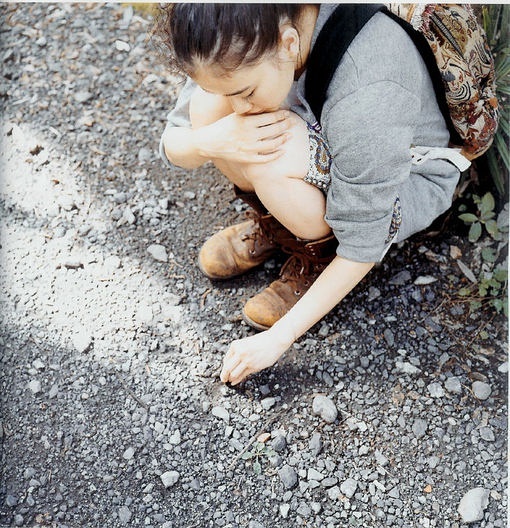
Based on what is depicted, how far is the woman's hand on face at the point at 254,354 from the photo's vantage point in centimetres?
160

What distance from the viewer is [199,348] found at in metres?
1.76

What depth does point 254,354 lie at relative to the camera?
160cm

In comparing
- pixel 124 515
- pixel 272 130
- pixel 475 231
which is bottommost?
pixel 124 515

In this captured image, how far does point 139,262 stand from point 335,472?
78 centimetres

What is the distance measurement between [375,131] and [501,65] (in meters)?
0.59

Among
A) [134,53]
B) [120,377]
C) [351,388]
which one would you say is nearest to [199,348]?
[120,377]

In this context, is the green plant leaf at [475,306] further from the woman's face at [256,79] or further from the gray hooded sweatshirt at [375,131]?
the woman's face at [256,79]

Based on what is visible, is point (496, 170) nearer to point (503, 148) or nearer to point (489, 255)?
point (503, 148)

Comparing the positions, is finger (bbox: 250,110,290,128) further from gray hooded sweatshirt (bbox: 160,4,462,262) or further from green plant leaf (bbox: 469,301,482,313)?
green plant leaf (bbox: 469,301,482,313)

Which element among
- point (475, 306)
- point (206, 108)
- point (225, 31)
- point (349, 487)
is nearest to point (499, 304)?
point (475, 306)

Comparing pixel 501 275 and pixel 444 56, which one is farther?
pixel 501 275

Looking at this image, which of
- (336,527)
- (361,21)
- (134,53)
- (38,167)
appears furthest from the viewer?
(134,53)

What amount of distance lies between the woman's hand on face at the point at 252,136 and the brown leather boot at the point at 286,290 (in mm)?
305

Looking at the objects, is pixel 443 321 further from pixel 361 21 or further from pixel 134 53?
pixel 134 53
